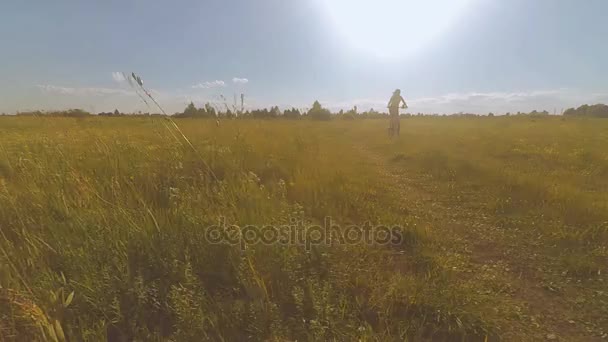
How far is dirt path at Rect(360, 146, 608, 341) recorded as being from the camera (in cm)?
177

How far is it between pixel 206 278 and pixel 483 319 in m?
1.82

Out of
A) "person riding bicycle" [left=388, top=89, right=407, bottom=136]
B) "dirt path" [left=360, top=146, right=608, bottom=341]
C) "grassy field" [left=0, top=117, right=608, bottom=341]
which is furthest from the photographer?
"person riding bicycle" [left=388, top=89, right=407, bottom=136]

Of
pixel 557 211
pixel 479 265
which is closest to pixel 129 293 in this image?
pixel 479 265

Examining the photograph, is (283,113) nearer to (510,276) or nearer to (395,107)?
(395,107)

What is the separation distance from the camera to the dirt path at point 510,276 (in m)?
1.77

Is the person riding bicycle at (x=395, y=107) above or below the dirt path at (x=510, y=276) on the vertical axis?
above

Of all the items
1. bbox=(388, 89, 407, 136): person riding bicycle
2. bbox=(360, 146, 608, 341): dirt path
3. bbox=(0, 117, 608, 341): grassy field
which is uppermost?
bbox=(388, 89, 407, 136): person riding bicycle

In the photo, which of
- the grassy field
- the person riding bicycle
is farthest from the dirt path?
the person riding bicycle

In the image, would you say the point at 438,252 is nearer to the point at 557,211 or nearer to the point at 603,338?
the point at 603,338

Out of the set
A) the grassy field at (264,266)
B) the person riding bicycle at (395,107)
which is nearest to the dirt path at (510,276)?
the grassy field at (264,266)

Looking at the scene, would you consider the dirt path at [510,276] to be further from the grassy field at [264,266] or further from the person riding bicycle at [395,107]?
the person riding bicycle at [395,107]

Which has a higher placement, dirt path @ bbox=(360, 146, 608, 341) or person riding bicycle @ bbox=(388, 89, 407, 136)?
person riding bicycle @ bbox=(388, 89, 407, 136)

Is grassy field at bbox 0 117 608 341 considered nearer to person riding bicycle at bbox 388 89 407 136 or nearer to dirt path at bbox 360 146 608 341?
dirt path at bbox 360 146 608 341

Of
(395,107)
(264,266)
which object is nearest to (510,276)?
(264,266)
